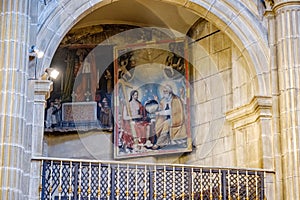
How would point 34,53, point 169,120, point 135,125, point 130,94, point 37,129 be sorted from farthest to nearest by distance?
point 130,94 < point 135,125 < point 169,120 < point 34,53 < point 37,129

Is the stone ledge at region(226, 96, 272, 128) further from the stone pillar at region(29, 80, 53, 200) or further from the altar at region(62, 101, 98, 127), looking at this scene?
the stone pillar at region(29, 80, 53, 200)

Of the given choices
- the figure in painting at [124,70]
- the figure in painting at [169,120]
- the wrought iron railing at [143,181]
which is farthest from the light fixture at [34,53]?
the figure in painting at [124,70]

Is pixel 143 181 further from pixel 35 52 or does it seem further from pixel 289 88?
pixel 289 88

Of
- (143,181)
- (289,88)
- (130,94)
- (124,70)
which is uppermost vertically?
(124,70)

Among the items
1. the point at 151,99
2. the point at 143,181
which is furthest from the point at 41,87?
the point at 151,99

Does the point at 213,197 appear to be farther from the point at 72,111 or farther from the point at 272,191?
the point at 72,111

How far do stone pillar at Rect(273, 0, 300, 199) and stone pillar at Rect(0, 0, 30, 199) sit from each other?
4244 millimetres

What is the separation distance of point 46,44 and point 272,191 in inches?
173

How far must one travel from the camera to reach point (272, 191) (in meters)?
14.7

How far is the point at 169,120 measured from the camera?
17.7 metres

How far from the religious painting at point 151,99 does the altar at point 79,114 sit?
1.58 feet

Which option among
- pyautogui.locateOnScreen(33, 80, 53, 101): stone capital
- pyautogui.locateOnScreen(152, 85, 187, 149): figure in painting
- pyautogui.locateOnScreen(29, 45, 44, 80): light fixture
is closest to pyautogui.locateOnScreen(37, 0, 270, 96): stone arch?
pyautogui.locateOnScreen(29, 45, 44, 80): light fixture

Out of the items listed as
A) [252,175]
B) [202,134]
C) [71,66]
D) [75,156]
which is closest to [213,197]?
[252,175]

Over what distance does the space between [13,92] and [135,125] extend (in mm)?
4683
